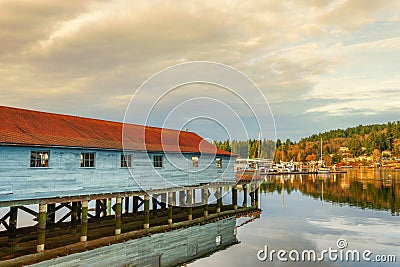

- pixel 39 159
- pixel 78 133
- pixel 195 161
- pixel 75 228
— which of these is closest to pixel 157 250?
pixel 75 228

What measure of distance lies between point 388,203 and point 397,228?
586 inches

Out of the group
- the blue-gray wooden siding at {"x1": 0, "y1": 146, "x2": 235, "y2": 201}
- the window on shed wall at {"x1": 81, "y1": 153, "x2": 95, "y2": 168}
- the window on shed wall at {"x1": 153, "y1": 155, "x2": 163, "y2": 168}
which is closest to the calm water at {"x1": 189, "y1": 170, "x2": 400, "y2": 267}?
the blue-gray wooden siding at {"x1": 0, "y1": 146, "x2": 235, "y2": 201}

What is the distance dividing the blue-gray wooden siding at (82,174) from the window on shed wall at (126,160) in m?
0.27

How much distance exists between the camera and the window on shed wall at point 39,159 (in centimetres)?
1769

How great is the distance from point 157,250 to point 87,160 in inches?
265

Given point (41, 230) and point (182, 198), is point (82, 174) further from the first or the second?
point (182, 198)

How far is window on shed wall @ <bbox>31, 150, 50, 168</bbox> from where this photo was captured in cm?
1769

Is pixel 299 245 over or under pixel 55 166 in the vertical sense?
under

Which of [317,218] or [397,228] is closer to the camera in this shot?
[397,228]

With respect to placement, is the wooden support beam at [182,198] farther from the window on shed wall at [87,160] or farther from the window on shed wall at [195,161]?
the window on shed wall at [87,160]

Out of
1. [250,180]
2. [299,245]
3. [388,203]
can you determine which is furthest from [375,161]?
[299,245]

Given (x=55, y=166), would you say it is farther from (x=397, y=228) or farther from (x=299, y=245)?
(x=397, y=228)

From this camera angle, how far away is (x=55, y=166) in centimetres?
1859

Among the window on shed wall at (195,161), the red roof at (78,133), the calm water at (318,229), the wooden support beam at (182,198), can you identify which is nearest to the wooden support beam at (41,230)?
the red roof at (78,133)
